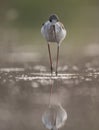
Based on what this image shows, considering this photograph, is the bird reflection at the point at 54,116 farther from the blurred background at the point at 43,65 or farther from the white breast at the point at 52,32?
the white breast at the point at 52,32

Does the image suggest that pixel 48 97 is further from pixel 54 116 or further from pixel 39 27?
pixel 39 27

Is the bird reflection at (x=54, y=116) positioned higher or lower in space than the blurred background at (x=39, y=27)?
lower

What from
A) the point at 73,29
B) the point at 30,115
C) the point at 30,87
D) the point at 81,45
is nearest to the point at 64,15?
the point at 73,29

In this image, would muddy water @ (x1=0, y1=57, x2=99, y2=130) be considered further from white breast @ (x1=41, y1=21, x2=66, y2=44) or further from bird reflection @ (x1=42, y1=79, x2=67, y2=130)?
white breast @ (x1=41, y1=21, x2=66, y2=44)

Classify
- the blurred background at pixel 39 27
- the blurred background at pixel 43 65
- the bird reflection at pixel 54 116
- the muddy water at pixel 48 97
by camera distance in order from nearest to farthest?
the bird reflection at pixel 54 116, the muddy water at pixel 48 97, the blurred background at pixel 43 65, the blurred background at pixel 39 27

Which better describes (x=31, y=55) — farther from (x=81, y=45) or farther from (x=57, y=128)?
(x=57, y=128)

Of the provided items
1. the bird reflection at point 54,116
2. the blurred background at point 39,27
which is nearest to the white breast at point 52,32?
the blurred background at point 39,27
